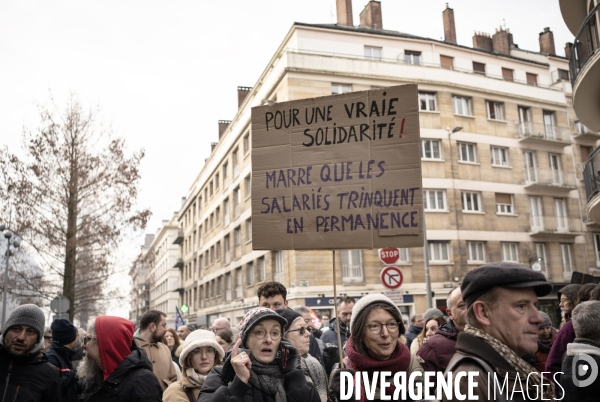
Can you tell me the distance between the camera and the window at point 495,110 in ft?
101

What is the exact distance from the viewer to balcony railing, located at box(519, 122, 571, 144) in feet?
101

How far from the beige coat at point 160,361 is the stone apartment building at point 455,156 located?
723 inches

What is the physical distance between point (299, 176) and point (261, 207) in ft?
1.56

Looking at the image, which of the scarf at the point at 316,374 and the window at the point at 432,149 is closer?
the scarf at the point at 316,374

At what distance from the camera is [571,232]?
30.6 metres

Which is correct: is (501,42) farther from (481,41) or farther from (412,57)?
(412,57)

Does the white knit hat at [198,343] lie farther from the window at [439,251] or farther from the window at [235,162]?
the window at [235,162]

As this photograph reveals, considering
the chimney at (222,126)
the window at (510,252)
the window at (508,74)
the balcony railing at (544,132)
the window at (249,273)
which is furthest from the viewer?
the chimney at (222,126)

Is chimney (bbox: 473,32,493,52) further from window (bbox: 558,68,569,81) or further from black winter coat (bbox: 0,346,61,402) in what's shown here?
black winter coat (bbox: 0,346,61,402)

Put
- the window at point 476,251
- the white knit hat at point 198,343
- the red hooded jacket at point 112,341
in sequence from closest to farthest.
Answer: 1. the red hooded jacket at point 112,341
2. the white knit hat at point 198,343
3. the window at point 476,251

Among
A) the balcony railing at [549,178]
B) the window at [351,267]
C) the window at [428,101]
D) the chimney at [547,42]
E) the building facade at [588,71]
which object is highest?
the chimney at [547,42]

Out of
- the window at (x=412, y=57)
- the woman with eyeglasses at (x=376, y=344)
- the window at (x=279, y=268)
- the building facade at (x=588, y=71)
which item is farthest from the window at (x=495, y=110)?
the woman with eyeglasses at (x=376, y=344)

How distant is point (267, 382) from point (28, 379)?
217 cm

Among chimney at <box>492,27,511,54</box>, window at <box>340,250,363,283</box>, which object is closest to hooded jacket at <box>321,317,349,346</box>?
window at <box>340,250,363,283</box>
